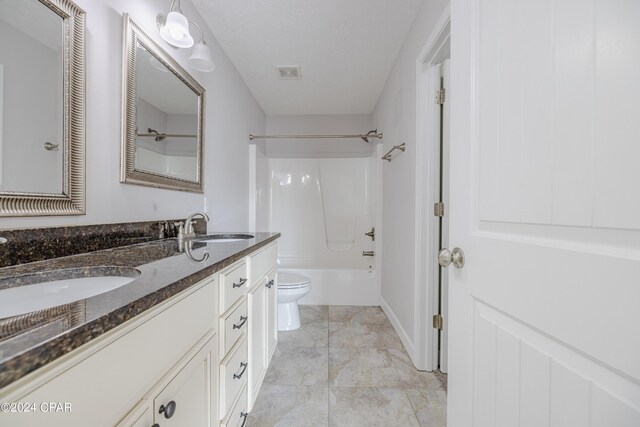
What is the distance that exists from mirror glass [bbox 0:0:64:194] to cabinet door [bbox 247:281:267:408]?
0.83 meters

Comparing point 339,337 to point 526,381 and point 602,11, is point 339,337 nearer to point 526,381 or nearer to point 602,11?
point 526,381

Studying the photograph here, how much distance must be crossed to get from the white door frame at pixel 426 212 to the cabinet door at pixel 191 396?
4.31 ft

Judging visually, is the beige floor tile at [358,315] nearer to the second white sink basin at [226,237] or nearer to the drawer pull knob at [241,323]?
the second white sink basin at [226,237]

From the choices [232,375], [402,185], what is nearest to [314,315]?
[402,185]

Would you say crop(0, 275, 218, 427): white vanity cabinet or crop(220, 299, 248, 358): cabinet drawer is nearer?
crop(0, 275, 218, 427): white vanity cabinet

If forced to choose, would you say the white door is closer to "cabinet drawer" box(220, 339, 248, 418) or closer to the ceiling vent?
"cabinet drawer" box(220, 339, 248, 418)

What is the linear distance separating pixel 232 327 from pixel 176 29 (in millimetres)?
1324

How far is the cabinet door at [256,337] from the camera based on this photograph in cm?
129

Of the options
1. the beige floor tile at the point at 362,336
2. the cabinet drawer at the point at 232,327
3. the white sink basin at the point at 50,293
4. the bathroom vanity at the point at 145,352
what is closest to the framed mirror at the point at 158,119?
the bathroom vanity at the point at 145,352

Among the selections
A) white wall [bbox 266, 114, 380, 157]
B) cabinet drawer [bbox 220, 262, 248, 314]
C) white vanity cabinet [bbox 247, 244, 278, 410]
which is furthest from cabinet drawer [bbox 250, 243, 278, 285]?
white wall [bbox 266, 114, 380, 157]

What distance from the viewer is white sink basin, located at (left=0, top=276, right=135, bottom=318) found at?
587 millimetres

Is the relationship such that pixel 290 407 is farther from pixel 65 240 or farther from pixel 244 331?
pixel 65 240

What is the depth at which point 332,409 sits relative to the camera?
1.42 metres

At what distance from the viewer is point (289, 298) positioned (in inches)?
89.0
